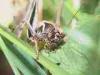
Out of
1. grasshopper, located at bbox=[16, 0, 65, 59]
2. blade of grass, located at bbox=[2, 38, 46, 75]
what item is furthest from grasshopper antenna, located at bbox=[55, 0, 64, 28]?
blade of grass, located at bbox=[2, 38, 46, 75]

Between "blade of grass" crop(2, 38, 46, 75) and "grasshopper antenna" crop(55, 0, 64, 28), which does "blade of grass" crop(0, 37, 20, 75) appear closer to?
"blade of grass" crop(2, 38, 46, 75)

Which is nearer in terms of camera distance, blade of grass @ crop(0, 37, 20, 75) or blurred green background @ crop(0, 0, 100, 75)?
blurred green background @ crop(0, 0, 100, 75)

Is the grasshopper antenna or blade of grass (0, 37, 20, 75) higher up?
the grasshopper antenna

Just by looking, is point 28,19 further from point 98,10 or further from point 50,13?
point 98,10

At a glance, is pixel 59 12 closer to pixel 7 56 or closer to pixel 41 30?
pixel 41 30

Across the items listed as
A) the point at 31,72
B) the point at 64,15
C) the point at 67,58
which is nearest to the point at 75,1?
the point at 64,15

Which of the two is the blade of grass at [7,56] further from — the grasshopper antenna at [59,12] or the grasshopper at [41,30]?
the grasshopper antenna at [59,12]

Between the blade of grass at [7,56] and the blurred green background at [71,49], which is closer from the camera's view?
the blurred green background at [71,49]

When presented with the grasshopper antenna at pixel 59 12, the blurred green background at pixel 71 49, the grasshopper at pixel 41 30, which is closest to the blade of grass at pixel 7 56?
the blurred green background at pixel 71 49

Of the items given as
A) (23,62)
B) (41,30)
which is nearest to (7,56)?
(23,62)
